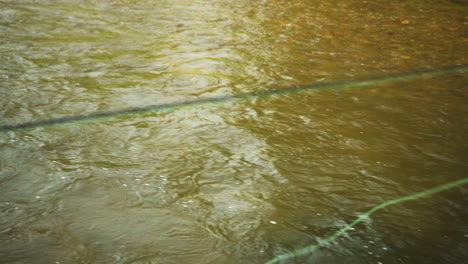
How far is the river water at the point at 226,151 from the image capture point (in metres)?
1.44

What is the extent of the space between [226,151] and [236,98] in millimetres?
701

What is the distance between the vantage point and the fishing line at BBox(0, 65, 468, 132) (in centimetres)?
226

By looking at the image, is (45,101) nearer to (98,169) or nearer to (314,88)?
(98,169)

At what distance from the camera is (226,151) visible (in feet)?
6.70

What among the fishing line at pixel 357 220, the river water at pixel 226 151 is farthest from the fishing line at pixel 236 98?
the fishing line at pixel 357 220

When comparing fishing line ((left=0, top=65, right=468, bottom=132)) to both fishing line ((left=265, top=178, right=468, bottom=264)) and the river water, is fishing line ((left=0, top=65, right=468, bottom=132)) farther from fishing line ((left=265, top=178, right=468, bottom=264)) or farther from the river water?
fishing line ((left=265, top=178, right=468, bottom=264))

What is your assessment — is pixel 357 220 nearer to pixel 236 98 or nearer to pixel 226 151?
pixel 226 151

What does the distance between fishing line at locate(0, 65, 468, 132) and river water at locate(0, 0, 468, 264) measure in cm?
7

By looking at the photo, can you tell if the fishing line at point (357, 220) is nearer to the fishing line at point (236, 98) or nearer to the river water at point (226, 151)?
the river water at point (226, 151)

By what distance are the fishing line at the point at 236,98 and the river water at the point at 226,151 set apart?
7 cm

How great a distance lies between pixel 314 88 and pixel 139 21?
2382 mm

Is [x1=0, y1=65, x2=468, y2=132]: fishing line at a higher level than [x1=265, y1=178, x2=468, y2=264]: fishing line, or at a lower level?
higher

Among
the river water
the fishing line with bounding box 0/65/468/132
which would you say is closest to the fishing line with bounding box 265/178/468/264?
the river water

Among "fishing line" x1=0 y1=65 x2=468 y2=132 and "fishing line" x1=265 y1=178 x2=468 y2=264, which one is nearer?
"fishing line" x1=265 y1=178 x2=468 y2=264
